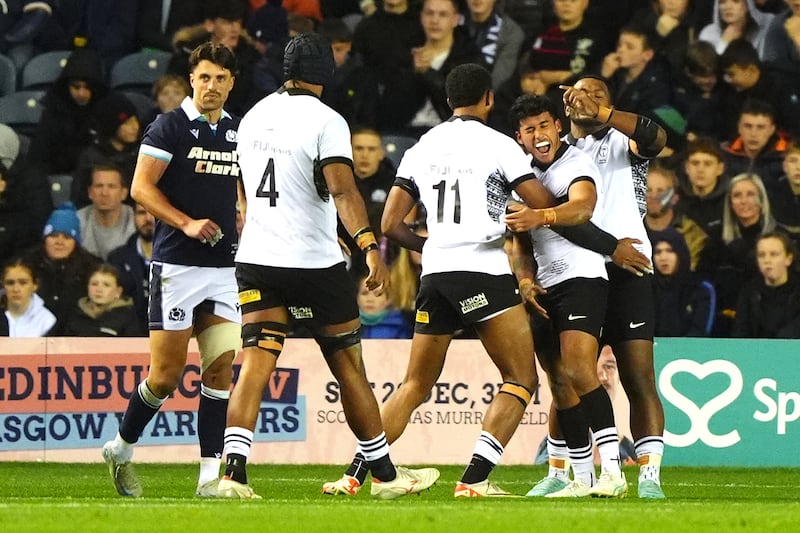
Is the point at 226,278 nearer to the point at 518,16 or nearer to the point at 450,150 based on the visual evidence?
the point at 450,150

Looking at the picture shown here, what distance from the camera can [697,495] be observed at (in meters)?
10.4

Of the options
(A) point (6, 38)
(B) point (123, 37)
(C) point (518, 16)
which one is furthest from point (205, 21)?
(C) point (518, 16)

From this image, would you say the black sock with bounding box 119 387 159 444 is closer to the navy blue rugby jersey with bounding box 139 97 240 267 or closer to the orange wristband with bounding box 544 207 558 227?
the navy blue rugby jersey with bounding box 139 97 240 267

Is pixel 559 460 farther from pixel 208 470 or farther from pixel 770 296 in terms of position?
pixel 770 296

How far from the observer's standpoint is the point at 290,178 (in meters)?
8.59

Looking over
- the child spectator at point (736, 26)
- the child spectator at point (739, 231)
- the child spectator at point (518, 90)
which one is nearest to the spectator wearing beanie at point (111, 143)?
the child spectator at point (518, 90)

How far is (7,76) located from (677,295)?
6891 mm

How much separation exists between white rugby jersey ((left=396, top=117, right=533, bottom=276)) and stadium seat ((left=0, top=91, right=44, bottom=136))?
771 cm

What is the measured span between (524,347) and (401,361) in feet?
16.3

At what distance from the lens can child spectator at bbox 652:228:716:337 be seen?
14852 millimetres

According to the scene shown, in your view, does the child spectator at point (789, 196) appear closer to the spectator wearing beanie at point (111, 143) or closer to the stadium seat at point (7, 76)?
the spectator wearing beanie at point (111, 143)

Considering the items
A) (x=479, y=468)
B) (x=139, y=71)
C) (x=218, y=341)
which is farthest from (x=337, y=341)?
(x=139, y=71)

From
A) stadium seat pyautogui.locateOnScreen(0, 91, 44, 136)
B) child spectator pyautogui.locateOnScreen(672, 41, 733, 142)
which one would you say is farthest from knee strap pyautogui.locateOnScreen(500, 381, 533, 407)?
stadium seat pyautogui.locateOnScreen(0, 91, 44, 136)

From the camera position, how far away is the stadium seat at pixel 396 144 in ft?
52.0
